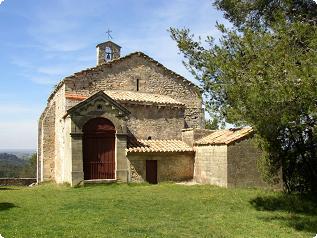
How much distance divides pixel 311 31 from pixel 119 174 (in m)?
12.0

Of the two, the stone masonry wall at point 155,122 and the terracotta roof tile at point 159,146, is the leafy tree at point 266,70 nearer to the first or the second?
the terracotta roof tile at point 159,146

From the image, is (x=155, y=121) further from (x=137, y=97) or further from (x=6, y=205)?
(x=6, y=205)

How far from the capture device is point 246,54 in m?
10.5

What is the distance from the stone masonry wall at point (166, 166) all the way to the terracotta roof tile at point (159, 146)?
0.31 m

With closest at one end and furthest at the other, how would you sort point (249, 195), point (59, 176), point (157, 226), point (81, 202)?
point (157, 226) < point (81, 202) < point (249, 195) < point (59, 176)

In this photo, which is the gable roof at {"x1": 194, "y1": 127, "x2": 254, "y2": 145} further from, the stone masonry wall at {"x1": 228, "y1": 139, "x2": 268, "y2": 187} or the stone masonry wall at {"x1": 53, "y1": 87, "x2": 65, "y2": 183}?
the stone masonry wall at {"x1": 53, "y1": 87, "x2": 65, "y2": 183}

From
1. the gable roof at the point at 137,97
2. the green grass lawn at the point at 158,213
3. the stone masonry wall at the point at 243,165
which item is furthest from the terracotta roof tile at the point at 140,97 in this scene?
the stone masonry wall at the point at 243,165

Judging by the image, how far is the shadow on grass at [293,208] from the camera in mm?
11016

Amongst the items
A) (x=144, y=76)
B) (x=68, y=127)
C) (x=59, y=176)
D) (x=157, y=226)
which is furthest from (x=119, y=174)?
(x=157, y=226)

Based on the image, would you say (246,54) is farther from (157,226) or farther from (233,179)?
(233,179)

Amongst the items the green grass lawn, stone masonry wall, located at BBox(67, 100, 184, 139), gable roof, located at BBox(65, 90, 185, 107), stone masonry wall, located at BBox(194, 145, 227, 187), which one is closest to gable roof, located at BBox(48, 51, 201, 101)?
gable roof, located at BBox(65, 90, 185, 107)

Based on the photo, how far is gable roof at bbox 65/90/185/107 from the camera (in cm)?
2200

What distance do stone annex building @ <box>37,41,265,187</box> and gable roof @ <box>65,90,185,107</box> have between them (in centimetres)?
6

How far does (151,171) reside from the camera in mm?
20516
